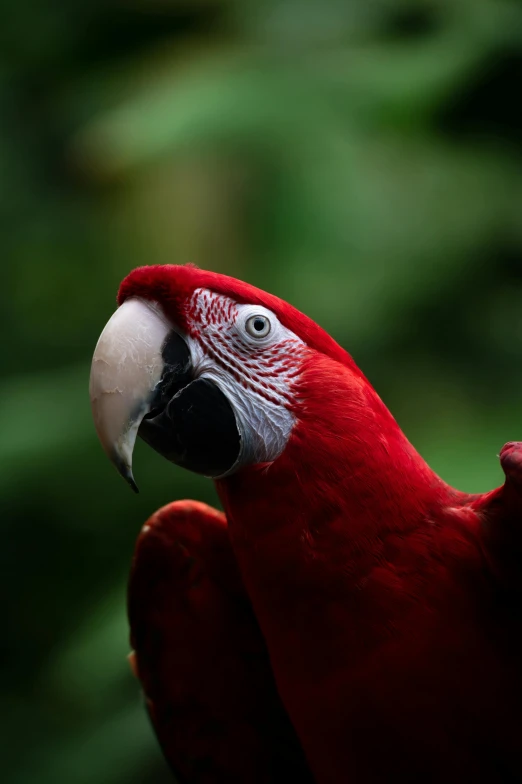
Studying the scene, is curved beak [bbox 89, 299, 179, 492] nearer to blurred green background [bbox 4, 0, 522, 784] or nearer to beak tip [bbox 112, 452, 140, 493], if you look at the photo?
beak tip [bbox 112, 452, 140, 493]

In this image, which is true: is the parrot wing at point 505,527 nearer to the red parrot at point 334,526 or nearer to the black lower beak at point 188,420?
the red parrot at point 334,526

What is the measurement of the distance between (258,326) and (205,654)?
20.5 inches

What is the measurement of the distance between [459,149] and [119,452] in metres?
1.40

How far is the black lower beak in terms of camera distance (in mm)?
737

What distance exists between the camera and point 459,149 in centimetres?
181

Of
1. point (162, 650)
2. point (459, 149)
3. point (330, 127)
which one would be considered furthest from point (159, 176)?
point (162, 650)

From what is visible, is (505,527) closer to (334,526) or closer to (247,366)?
(334,526)

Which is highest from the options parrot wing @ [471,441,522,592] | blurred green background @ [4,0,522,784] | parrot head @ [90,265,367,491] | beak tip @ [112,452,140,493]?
blurred green background @ [4,0,522,784]

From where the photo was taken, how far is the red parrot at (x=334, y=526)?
0.75 meters

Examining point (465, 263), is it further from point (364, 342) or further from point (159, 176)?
point (159, 176)

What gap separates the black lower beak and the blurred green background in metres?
0.84

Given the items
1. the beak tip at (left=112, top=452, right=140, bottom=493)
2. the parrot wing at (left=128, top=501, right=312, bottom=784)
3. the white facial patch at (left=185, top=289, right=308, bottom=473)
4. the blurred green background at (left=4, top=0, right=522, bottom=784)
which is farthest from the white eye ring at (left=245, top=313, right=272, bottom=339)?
the blurred green background at (left=4, top=0, right=522, bottom=784)

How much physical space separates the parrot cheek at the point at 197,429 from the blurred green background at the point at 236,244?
0.84m

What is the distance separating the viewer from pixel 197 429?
0.74m
